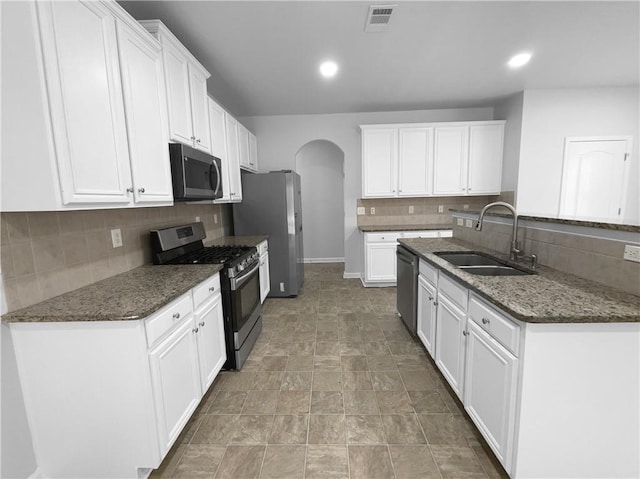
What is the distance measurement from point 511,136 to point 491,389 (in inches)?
154

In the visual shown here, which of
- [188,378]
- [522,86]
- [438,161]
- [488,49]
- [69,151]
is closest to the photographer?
[69,151]

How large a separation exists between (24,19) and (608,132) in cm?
572

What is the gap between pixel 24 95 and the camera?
1120mm

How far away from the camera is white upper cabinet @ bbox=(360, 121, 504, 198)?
419 cm

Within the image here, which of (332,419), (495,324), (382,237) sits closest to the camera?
(495,324)

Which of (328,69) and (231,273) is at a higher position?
(328,69)

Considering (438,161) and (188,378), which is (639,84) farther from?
(188,378)

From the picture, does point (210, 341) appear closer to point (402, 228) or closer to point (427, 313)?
point (427, 313)

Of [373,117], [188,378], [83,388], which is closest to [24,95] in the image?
[83,388]

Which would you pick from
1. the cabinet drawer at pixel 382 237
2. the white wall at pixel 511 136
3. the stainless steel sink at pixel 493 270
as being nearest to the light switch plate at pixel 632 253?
the stainless steel sink at pixel 493 270

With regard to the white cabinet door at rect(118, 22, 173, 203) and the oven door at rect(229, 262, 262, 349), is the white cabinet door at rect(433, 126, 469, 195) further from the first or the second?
the white cabinet door at rect(118, 22, 173, 203)

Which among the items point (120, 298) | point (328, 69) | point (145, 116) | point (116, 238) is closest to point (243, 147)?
point (328, 69)

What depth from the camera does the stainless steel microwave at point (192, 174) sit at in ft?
6.52

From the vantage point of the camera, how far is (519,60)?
9.57ft
